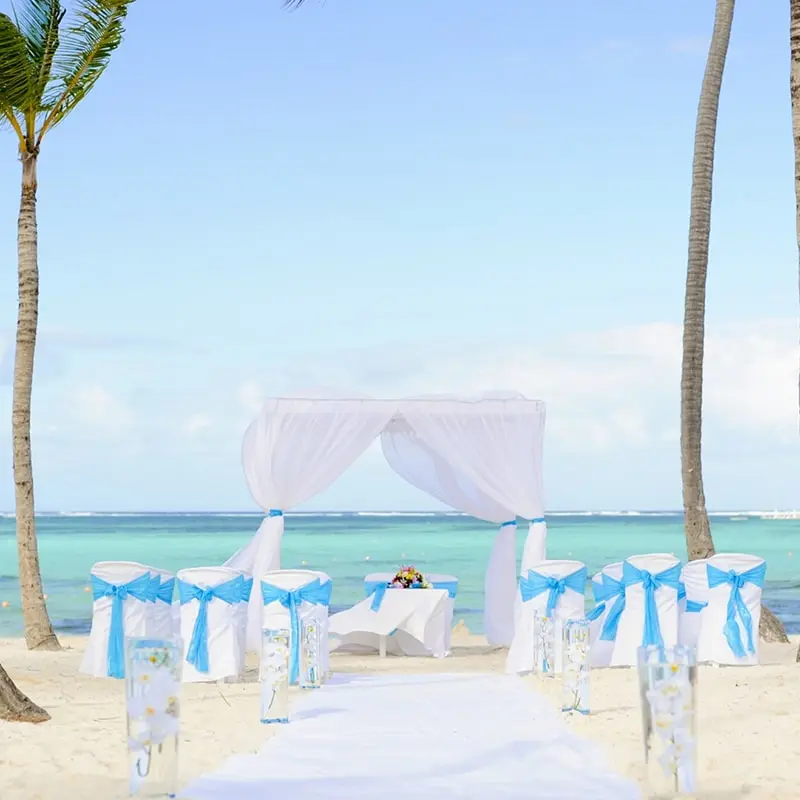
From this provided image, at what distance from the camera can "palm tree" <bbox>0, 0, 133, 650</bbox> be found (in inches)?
434

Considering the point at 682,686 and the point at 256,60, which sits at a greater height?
the point at 256,60

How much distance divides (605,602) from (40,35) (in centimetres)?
707

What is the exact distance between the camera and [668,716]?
4637 millimetres

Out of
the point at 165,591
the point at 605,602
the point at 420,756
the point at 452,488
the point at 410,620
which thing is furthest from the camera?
the point at 452,488

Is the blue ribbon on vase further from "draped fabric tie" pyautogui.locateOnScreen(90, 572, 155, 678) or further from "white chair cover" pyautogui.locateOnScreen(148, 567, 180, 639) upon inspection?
"draped fabric tie" pyautogui.locateOnScreen(90, 572, 155, 678)

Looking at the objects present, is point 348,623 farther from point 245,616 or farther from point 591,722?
point 591,722

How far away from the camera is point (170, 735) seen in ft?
15.1

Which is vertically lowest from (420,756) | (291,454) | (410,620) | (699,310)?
(410,620)

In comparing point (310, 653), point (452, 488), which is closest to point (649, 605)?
point (310, 653)

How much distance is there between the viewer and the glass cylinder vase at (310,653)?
337 inches

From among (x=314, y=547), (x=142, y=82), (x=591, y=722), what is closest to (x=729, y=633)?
(x=591, y=722)

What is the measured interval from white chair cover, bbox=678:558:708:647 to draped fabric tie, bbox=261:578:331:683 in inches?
110

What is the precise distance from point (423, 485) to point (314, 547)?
32.6 meters

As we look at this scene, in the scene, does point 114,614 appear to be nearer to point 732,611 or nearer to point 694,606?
point 694,606
